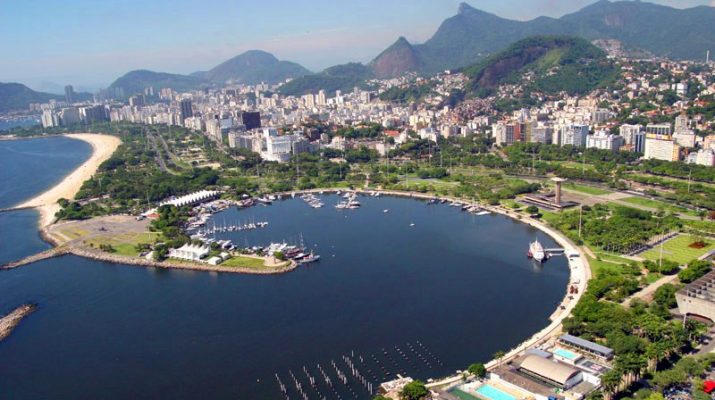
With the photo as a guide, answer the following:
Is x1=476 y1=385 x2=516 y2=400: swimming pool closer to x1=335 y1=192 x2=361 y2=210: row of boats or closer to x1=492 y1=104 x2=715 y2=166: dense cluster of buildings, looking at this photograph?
x1=335 y1=192 x2=361 y2=210: row of boats

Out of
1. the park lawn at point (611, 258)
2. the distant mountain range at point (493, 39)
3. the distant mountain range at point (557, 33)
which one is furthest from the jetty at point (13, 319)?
the distant mountain range at point (557, 33)

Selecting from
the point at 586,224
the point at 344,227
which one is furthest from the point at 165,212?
the point at 586,224

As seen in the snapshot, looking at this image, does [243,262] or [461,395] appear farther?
[243,262]

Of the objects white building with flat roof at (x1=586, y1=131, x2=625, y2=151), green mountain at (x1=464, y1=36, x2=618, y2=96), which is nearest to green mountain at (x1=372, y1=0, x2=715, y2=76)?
green mountain at (x1=464, y1=36, x2=618, y2=96)

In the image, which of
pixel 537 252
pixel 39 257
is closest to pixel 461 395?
pixel 537 252

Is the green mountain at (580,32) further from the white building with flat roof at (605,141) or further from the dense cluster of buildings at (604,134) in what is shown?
the white building with flat roof at (605,141)

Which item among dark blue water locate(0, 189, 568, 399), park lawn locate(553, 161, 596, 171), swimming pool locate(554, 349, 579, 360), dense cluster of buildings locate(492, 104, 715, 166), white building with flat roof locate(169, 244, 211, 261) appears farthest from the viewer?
park lawn locate(553, 161, 596, 171)

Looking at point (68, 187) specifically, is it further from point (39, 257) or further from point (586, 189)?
point (586, 189)
